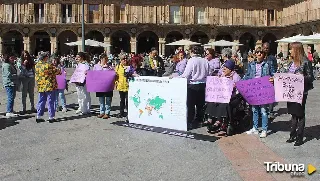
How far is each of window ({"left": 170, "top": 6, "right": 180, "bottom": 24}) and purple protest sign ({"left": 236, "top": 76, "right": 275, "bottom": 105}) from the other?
30.6 metres

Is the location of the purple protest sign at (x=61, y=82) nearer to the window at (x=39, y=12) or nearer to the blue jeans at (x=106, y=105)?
the blue jeans at (x=106, y=105)

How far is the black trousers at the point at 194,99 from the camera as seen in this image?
793 cm

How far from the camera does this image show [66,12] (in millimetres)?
35844

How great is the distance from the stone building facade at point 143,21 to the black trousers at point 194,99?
28.2 meters

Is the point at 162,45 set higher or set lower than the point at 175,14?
lower

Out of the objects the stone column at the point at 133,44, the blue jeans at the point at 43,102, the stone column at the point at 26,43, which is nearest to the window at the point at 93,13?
the stone column at the point at 133,44

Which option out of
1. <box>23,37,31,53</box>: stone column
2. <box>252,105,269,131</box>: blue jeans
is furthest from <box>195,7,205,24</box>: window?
<box>252,105,269,131</box>: blue jeans

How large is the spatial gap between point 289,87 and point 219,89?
133 centimetres

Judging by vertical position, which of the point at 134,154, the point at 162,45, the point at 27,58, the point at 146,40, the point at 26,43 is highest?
the point at 146,40

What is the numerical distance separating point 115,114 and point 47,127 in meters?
1.98

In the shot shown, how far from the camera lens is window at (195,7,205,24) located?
37.3m

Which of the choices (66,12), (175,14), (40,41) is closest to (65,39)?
(40,41)

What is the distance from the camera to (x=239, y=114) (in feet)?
25.2

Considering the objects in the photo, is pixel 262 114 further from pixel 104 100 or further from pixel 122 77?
pixel 104 100
